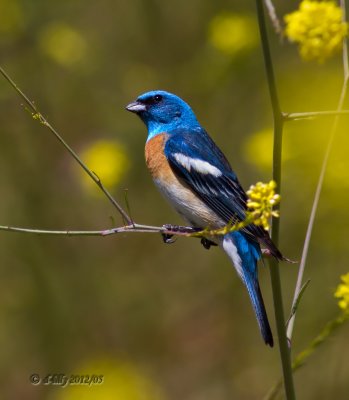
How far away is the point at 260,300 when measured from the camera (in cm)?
323

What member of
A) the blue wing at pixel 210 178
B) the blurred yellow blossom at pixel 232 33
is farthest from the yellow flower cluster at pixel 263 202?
the blurred yellow blossom at pixel 232 33

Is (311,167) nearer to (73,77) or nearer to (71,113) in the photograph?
(73,77)

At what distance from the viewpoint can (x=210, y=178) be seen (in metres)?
3.72

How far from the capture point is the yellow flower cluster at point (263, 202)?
84.7 inches

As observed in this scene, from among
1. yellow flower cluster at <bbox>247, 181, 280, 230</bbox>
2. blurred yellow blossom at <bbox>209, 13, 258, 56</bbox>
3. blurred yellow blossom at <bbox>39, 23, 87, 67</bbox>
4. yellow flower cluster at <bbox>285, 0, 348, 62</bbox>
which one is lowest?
blurred yellow blossom at <bbox>209, 13, 258, 56</bbox>

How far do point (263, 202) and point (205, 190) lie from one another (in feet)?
4.91

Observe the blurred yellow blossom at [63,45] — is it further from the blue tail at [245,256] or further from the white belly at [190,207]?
the blue tail at [245,256]

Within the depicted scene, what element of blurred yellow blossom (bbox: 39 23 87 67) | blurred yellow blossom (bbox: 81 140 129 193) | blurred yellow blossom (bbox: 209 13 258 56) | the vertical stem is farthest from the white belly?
blurred yellow blossom (bbox: 39 23 87 67)

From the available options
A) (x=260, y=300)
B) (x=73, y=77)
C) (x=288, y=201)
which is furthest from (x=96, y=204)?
(x=260, y=300)

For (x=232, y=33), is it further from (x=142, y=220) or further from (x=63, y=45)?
(x=142, y=220)

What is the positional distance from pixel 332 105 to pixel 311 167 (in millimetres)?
346

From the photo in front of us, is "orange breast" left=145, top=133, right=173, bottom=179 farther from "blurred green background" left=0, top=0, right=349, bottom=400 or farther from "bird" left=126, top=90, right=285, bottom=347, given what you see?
"blurred green background" left=0, top=0, right=349, bottom=400

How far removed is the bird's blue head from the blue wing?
1.05ft

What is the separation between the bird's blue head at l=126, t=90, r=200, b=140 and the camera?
14.5 feet
